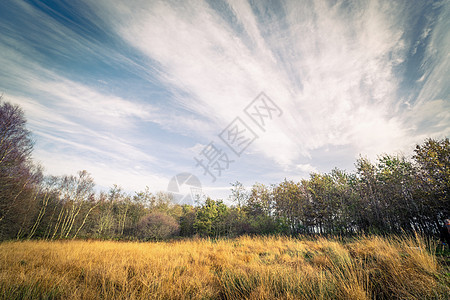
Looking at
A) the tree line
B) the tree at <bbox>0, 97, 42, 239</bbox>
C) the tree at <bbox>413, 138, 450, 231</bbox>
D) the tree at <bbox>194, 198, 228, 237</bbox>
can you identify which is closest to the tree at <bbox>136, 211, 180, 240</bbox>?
the tree line

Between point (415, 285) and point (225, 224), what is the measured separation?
73.3 feet

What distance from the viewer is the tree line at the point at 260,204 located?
1097cm

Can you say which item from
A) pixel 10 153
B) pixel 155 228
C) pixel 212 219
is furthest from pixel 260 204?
pixel 10 153

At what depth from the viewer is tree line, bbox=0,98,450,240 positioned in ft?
36.0

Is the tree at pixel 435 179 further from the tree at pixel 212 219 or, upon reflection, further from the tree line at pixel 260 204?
the tree at pixel 212 219

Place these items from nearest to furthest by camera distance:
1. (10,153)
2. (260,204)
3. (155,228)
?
(10,153)
(155,228)
(260,204)

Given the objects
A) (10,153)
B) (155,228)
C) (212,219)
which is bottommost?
(155,228)

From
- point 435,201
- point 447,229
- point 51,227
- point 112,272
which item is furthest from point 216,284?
point 51,227

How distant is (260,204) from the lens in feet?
79.6

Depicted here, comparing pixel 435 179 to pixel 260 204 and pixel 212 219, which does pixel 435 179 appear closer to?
pixel 260 204

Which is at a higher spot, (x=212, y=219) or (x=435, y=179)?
(x=435, y=179)

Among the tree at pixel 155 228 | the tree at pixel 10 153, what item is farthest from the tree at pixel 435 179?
the tree at pixel 10 153

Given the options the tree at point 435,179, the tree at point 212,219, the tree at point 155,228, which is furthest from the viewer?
the tree at point 212,219

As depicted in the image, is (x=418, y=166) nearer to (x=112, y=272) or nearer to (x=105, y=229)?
(x=112, y=272)
